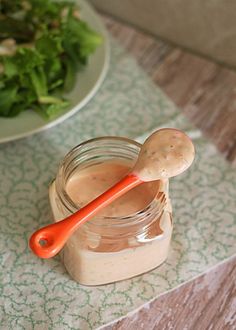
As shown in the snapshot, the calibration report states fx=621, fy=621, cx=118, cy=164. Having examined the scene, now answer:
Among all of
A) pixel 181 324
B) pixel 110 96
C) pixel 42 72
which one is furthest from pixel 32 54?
pixel 181 324

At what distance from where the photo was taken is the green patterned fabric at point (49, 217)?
2.39ft

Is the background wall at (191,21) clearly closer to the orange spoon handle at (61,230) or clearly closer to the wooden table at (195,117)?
the wooden table at (195,117)

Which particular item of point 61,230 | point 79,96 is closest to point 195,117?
point 79,96

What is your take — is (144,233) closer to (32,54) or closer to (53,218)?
(53,218)

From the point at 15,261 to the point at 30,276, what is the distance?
3cm

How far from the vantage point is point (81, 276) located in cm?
74

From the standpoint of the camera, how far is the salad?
0.93 metres

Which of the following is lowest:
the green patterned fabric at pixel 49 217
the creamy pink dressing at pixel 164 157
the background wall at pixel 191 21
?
the green patterned fabric at pixel 49 217

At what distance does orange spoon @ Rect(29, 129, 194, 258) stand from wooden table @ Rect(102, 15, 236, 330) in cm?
13

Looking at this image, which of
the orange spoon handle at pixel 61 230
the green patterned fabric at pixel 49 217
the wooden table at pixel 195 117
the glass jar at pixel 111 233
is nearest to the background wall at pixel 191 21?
the wooden table at pixel 195 117

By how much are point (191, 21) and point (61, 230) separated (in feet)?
1.94

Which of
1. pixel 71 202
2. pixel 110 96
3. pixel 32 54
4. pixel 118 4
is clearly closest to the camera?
pixel 71 202

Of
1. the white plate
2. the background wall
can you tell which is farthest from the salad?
the background wall

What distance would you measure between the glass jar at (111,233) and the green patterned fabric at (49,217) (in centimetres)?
3
